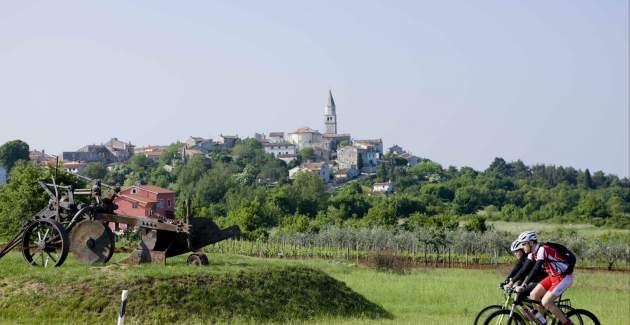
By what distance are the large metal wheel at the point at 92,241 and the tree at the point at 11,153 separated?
12425 centimetres

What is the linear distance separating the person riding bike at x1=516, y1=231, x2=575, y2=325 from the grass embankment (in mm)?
8793

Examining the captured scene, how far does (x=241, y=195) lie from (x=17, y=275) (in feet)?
330

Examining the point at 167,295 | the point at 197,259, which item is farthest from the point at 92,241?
the point at 167,295

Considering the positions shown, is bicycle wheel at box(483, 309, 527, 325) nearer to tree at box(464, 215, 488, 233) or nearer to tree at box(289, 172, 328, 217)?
tree at box(464, 215, 488, 233)

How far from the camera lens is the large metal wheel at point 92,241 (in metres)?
23.8

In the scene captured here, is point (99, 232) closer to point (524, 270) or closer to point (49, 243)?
point (49, 243)

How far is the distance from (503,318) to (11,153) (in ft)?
453

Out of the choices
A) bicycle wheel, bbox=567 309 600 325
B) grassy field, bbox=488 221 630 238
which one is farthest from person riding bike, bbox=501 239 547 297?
grassy field, bbox=488 221 630 238

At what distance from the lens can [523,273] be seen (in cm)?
1516

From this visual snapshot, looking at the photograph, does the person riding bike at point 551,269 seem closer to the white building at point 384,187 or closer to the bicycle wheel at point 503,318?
the bicycle wheel at point 503,318

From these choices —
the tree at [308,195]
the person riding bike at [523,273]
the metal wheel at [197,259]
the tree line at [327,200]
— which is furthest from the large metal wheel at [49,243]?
the tree at [308,195]

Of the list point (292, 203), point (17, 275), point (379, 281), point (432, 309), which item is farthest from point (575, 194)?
point (17, 275)

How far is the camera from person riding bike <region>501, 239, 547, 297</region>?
595 inches

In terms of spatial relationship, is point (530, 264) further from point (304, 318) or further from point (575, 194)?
point (575, 194)
